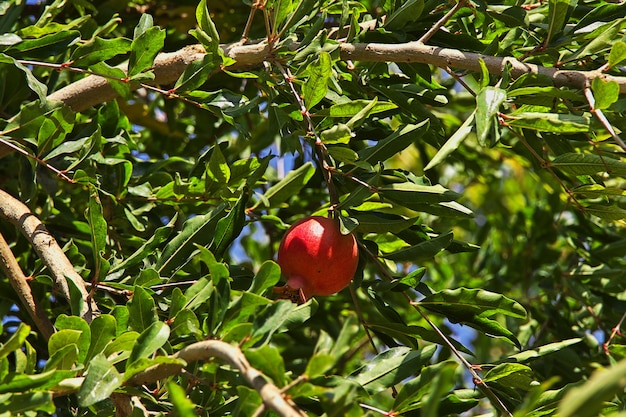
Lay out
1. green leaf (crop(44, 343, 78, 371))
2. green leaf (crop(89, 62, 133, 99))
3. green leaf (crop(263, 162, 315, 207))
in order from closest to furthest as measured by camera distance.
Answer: green leaf (crop(44, 343, 78, 371)), green leaf (crop(89, 62, 133, 99)), green leaf (crop(263, 162, 315, 207))

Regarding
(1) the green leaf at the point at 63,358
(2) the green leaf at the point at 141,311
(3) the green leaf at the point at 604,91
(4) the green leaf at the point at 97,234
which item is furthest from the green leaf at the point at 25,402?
(3) the green leaf at the point at 604,91

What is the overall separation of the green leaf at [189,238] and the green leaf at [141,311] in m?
0.21

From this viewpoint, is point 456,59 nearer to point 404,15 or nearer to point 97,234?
point 404,15

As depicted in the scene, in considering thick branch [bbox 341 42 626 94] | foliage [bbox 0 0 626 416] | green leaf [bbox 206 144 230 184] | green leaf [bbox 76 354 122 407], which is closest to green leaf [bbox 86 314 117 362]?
foliage [bbox 0 0 626 416]

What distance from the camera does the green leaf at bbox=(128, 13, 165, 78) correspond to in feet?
5.29

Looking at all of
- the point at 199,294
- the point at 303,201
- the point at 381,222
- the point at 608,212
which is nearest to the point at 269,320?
the point at 199,294

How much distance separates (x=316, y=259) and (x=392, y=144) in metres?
0.26

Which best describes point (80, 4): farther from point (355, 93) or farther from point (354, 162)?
point (354, 162)

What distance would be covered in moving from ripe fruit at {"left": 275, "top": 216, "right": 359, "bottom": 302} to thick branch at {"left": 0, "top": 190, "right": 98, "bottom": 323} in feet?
1.13

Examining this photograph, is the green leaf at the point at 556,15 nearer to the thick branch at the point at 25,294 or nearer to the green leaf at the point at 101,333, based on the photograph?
the green leaf at the point at 101,333

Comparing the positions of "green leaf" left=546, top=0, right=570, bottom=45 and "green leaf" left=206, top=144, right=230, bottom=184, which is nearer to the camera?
"green leaf" left=546, top=0, right=570, bottom=45

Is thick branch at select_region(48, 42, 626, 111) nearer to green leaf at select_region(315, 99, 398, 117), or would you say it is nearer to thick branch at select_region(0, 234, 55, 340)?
green leaf at select_region(315, 99, 398, 117)

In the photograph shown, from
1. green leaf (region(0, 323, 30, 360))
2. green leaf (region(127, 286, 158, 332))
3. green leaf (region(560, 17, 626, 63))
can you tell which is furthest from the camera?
green leaf (region(560, 17, 626, 63))

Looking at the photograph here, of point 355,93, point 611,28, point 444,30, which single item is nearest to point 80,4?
point 355,93
